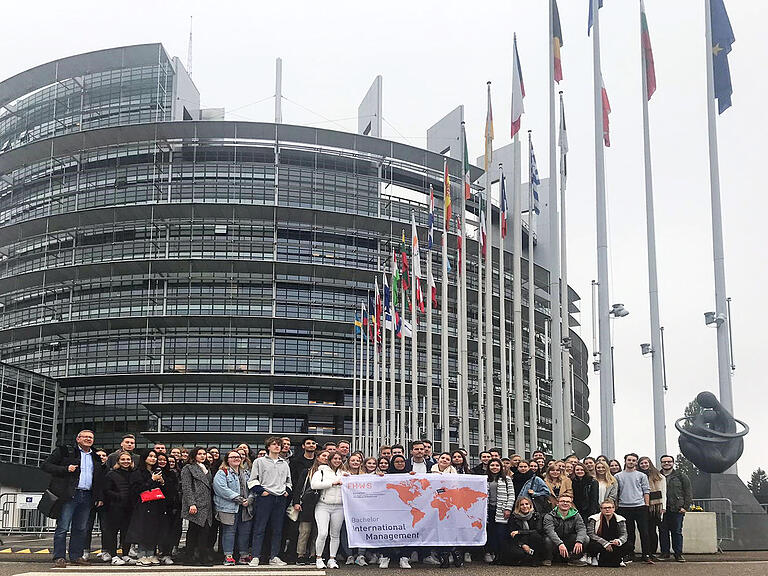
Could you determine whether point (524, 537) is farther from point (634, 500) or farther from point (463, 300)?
point (463, 300)

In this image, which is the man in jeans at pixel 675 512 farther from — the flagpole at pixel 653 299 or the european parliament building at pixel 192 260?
the european parliament building at pixel 192 260

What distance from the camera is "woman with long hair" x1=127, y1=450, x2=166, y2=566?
44.3 feet

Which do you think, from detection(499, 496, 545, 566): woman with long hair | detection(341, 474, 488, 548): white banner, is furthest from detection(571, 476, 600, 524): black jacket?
detection(341, 474, 488, 548): white banner

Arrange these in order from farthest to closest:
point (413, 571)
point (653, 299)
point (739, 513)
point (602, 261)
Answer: point (653, 299), point (602, 261), point (739, 513), point (413, 571)

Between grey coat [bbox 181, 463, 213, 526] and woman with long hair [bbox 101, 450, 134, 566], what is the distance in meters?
0.92

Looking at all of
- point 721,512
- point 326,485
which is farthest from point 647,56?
point 326,485

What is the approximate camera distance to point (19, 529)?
2842cm

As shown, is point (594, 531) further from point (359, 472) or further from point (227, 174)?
point (227, 174)

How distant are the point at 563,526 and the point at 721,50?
14752 millimetres

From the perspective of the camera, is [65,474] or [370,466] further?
[370,466]

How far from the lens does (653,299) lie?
22.6 metres

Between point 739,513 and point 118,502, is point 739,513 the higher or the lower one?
the lower one

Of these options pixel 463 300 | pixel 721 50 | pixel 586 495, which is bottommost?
pixel 586 495

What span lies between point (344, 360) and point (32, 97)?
29162 millimetres
